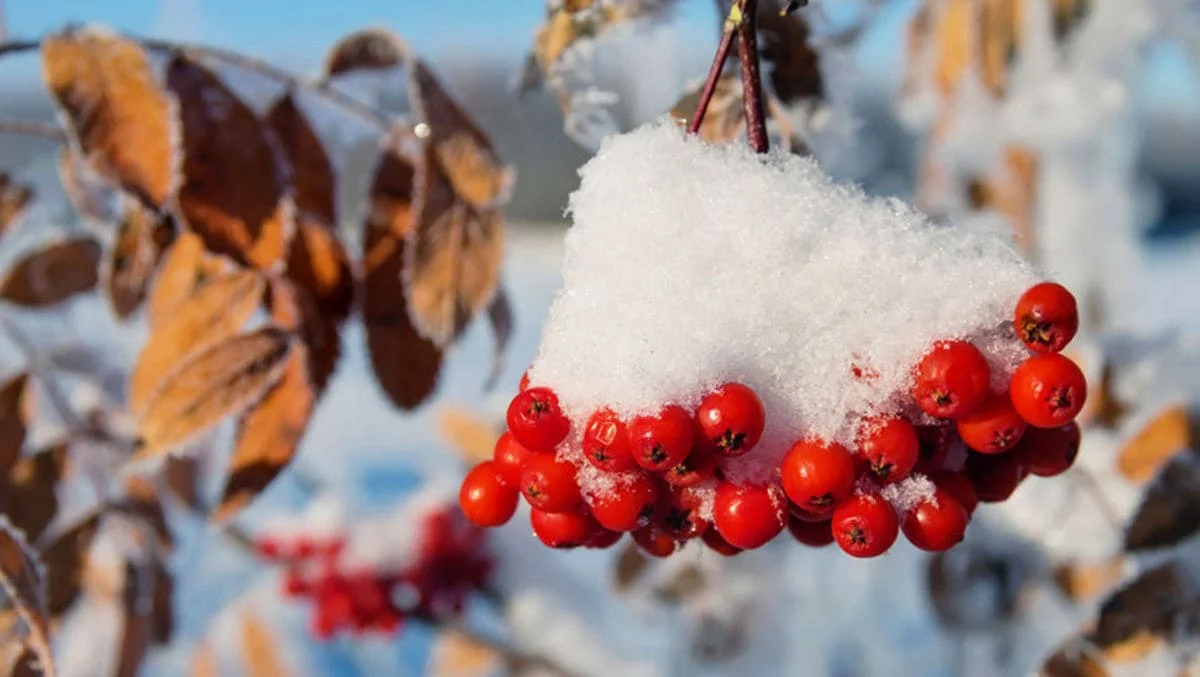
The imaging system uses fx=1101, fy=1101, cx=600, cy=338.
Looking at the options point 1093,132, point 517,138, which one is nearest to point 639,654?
point 1093,132

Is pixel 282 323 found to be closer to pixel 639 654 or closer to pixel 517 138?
pixel 639 654

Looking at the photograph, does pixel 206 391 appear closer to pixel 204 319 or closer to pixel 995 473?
pixel 204 319

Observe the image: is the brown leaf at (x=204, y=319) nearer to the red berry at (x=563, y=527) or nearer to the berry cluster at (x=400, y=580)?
the red berry at (x=563, y=527)

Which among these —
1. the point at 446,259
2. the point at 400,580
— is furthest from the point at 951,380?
the point at 400,580

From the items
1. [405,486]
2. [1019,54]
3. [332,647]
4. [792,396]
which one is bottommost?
[332,647]

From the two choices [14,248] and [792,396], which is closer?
[792,396]

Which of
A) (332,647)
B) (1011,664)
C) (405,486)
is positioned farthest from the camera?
(405,486)

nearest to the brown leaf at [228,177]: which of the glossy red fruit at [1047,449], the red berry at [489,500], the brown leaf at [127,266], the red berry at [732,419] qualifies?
the brown leaf at [127,266]
